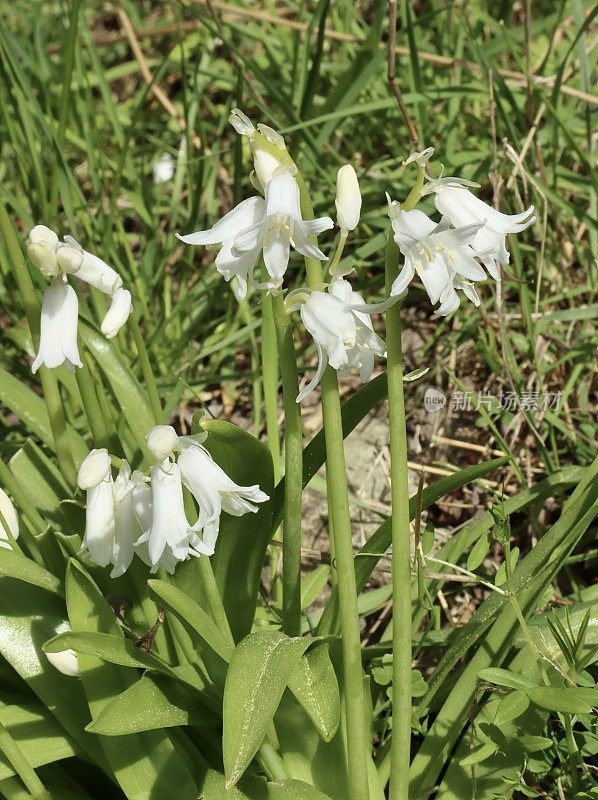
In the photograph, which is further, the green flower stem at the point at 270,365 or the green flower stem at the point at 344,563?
the green flower stem at the point at 270,365

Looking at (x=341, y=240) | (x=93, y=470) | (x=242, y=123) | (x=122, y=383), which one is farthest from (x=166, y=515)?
(x=122, y=383)

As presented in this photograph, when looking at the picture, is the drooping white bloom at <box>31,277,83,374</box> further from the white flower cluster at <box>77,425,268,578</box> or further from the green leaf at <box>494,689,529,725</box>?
the green leaf at <box>494,689,529,725</box>

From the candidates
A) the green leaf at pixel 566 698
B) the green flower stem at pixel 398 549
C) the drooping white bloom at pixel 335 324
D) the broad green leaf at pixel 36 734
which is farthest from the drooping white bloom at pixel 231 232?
the broad green leaf at pixel 36 734

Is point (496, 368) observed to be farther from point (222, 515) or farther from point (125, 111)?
point (125, 111)

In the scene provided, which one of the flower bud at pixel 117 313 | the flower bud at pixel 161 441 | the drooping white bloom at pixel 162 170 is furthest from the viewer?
the drooping white bloom at pixel 162 170

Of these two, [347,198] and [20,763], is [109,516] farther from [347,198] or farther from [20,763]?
[347,198]

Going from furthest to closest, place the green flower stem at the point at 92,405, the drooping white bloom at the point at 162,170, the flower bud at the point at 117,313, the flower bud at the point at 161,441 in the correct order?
1. the drooping white bloom at the point at 162,170
2. the green flower stem at the point at 92,405
3. the flower bud at the point at 117,313
4. the flower bud at the point at 161,441

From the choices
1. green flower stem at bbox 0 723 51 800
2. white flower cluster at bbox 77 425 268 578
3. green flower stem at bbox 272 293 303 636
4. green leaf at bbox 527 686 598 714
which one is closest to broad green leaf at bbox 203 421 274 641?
green flower stem at bbox 272 293 303 636

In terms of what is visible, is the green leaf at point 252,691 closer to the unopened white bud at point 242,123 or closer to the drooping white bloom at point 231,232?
the drooping white bloom at point 231,232
